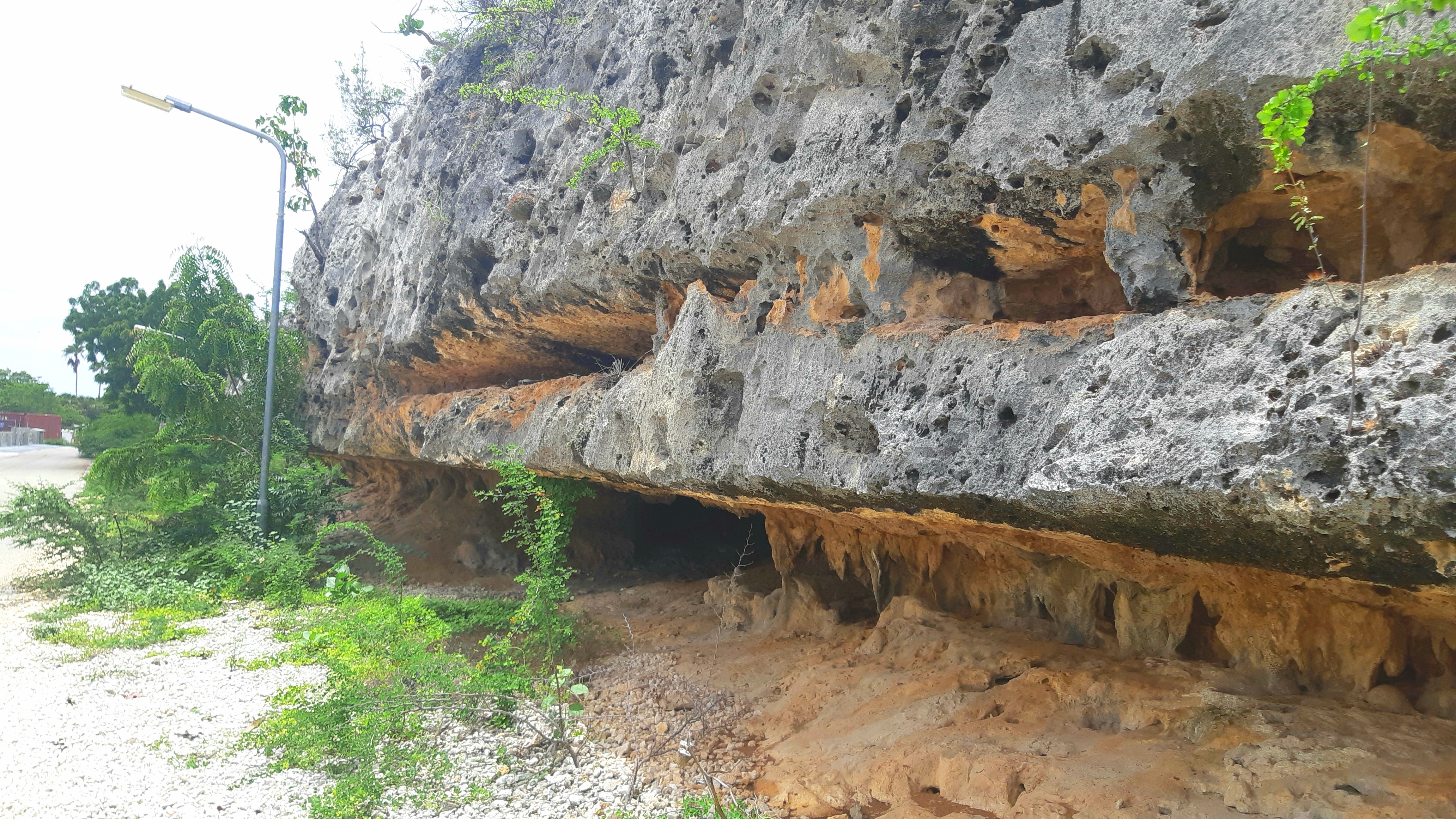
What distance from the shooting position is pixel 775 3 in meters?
5.63

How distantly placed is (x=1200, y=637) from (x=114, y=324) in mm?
32994

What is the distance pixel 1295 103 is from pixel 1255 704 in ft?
8.46

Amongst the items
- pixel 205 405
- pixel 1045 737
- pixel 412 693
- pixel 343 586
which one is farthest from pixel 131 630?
pixel 1045 737

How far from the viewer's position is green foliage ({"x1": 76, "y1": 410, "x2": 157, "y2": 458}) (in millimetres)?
15102

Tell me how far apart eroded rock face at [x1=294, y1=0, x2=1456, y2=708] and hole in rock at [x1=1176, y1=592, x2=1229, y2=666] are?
0.8 inches

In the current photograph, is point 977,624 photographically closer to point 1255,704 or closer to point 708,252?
point 1255,704

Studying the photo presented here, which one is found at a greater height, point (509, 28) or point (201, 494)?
point (509, 28)

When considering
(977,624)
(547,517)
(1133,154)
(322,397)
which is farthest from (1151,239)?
(322,397)

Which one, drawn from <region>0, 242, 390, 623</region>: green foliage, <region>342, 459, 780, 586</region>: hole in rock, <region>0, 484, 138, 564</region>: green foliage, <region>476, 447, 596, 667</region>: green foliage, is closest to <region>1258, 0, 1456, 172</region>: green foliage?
<region>476, 447, 596, 667</region>: green foliage

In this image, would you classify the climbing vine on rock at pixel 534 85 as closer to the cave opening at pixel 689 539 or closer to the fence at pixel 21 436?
the cave opening at pixel 689 539

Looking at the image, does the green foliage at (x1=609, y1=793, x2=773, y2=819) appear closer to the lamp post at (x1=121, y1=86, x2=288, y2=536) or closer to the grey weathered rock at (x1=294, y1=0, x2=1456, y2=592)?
the grey weathered rock at (x1=294, y1=0, x2=1456, y2=592)

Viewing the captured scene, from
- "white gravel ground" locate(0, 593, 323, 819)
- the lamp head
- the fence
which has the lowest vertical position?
"white gravel ground" locate(0, 593, 323, 819)

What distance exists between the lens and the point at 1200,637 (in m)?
4.50

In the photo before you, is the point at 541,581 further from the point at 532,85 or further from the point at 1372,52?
the point at 1372,52
